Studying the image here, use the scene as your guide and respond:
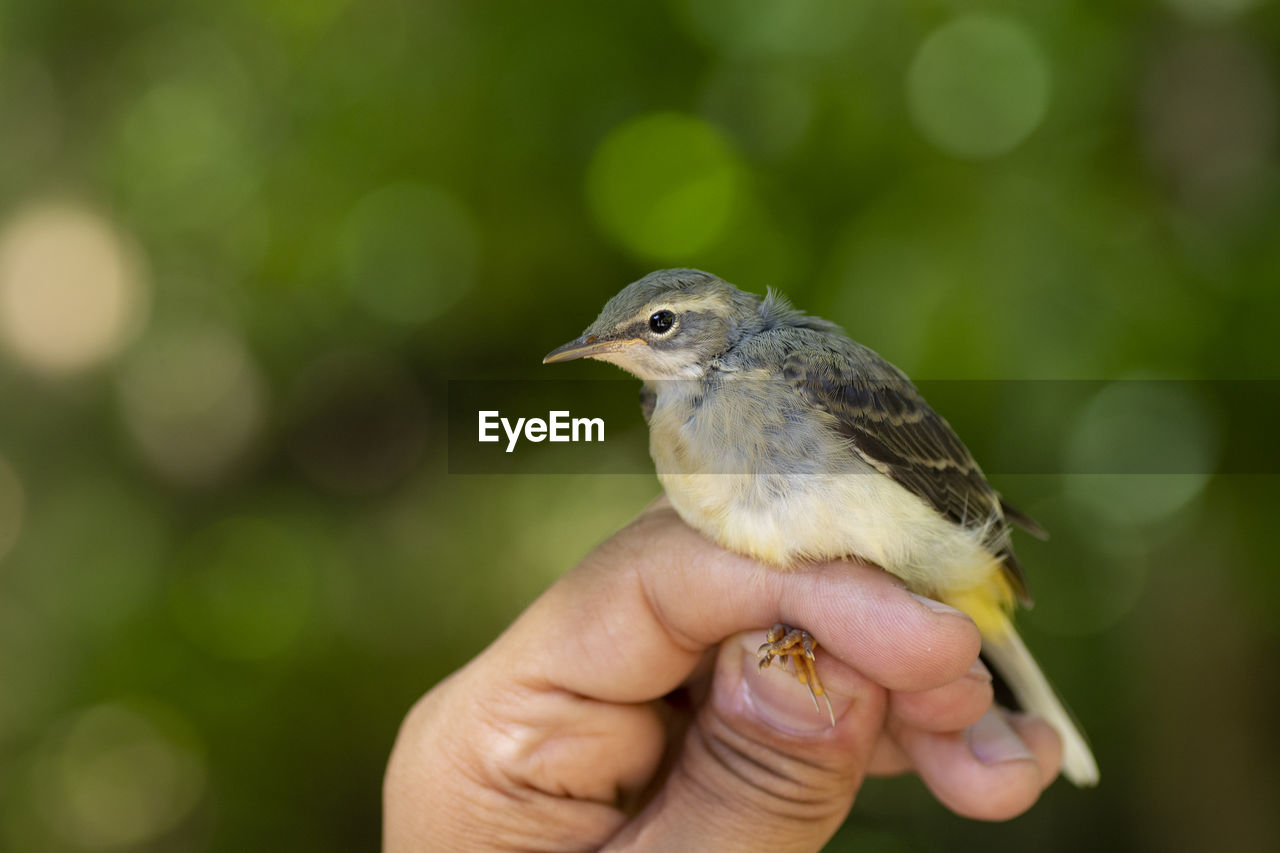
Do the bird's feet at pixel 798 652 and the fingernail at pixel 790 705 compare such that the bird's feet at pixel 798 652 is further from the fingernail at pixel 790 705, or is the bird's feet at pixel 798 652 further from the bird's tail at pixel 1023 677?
the bird's tail at pixel 1023 677

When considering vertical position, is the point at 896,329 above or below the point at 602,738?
above

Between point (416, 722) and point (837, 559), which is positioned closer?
point (837, 559)

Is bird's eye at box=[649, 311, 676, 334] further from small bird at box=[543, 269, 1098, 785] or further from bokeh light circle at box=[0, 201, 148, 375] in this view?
bokeh light circle at box=[0, 201, 148, 375]

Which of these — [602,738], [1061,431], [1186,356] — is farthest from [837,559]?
[1186,356]

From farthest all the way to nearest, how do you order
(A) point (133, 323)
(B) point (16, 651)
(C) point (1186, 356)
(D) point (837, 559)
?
(A) point (133, 323)
(B) point (16, 651)
(C) point (1186, 356)
(D) point (837, 559)

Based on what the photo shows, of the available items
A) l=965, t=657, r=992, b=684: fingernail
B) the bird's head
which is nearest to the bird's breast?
the bird's head

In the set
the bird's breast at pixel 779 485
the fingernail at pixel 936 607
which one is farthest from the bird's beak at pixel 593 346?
the fingernail at pixel 936 607

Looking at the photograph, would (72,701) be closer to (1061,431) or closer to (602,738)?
(602,738)

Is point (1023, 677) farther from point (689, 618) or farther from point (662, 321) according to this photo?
point (662, 321)
